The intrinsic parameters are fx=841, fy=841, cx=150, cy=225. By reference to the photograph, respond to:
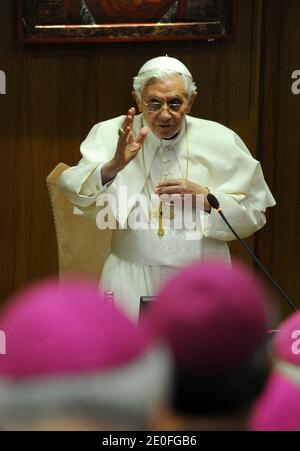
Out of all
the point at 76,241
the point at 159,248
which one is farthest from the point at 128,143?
the point at 76,241

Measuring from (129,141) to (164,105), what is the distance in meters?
Answer: 0.39

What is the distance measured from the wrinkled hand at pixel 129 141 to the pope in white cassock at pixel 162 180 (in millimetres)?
107

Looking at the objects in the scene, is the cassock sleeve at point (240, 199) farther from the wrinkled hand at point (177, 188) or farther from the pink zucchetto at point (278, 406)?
the pink zucchetto at point (278, 406)

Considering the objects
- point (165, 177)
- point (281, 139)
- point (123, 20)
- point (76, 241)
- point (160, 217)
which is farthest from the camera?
point (281, 139)

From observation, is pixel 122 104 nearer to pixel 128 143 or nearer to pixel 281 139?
pixel 281 139

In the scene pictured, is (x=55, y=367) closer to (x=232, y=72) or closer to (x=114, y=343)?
(x=114, y=343)

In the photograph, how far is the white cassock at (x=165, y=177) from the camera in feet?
9.45

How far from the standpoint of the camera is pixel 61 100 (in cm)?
459

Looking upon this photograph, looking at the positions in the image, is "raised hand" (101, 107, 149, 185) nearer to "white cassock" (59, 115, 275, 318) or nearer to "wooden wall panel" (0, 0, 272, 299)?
"white cassock" (59, 115, 275, 318)

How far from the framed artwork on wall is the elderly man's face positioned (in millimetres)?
1562

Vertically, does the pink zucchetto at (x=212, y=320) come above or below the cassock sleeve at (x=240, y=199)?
above

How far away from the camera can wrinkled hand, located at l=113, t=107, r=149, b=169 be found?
2.46 metres

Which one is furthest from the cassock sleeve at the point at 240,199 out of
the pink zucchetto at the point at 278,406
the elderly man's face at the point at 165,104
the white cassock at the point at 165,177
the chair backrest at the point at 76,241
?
the pink zucchetto at the point at 278,406

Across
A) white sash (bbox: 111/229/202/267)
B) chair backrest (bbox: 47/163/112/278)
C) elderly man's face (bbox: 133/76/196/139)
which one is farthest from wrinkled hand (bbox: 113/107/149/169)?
chair backrest (bbox: 47/163/112/278)
